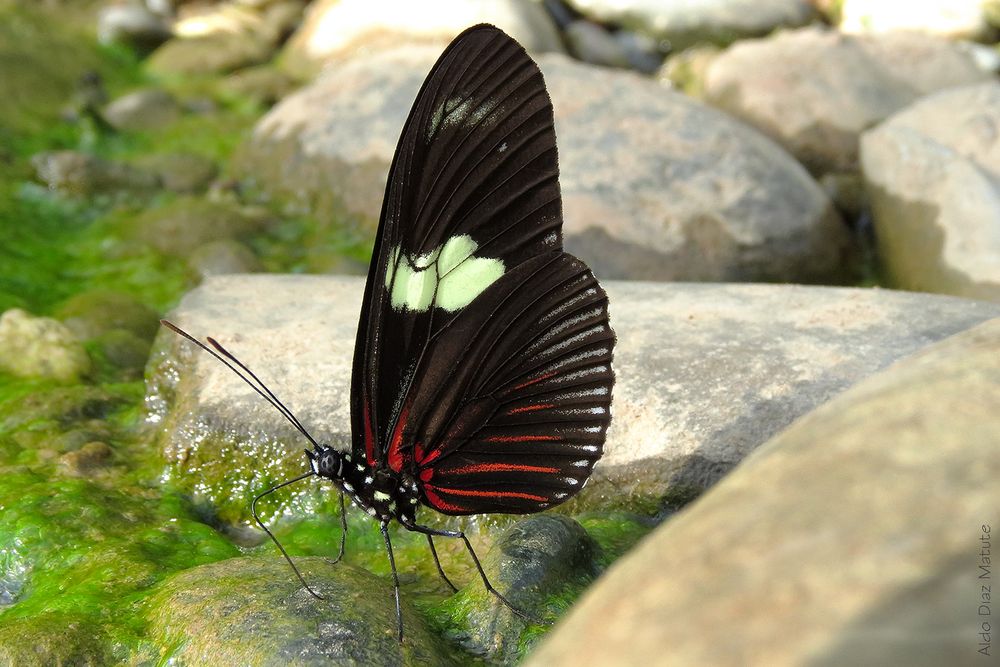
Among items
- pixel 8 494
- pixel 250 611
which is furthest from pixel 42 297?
pixel 250 611

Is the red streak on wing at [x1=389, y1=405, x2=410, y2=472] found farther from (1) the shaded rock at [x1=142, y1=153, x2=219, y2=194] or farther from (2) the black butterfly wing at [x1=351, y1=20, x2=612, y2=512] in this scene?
(1) the shaded rock at [x1=142, y1=153, x2=219, y2=194]

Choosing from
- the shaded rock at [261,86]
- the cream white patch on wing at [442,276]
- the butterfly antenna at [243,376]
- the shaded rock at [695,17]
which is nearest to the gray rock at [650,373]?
the butterfly antenna at [243,376]

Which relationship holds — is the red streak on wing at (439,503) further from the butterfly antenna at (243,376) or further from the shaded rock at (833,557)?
the shaded rock at (833,557)

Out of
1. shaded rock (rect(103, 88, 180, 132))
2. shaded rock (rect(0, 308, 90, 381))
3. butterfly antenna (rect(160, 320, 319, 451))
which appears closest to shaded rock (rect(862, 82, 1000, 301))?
butterfly antenna (rect(160, 320, 319, 451))

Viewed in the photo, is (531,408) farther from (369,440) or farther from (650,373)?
(650,373)

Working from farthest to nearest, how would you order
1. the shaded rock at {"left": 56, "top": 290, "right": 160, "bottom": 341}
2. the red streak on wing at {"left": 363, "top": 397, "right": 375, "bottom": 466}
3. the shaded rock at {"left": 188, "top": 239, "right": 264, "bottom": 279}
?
1. the shaded rock at {"left": 188, "top": 239, "right": 264, "bottom": 279}
2. the shaded rock at {"left": 56, "top": 290, "right": 160, "bottom": 341}
3. the red streak on wing at {"left": 363, "top": 397, "right": 375, "bottom": 466}

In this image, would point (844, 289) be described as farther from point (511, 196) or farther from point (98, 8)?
point (98, 8)
